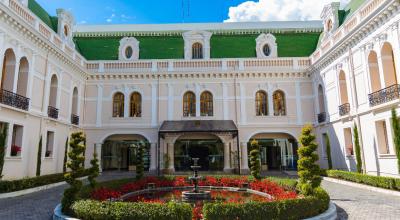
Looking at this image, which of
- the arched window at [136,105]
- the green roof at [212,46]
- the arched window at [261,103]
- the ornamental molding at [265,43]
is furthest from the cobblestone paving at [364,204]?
the arched window at [136,105]

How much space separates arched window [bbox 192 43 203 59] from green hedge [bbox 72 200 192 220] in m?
19.6

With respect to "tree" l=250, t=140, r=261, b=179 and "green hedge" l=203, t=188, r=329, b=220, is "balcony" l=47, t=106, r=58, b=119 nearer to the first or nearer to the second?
"tree" l=250, t=140, r=261, b=179

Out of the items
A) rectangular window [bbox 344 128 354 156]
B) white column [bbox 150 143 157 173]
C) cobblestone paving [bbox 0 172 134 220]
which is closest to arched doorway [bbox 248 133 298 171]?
rectangular window [bbox 344 128 354 156]

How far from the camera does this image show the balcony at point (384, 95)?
14.0 m

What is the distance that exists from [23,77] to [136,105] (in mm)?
9671

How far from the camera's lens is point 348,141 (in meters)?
18.9

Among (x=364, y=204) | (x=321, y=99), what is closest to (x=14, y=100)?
(x=364, y=204)

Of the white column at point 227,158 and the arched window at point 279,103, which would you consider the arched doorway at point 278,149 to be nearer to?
the arched window at point 279,103

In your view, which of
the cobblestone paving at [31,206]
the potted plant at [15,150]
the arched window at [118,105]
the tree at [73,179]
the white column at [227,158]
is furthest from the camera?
the arched window at [118,105]

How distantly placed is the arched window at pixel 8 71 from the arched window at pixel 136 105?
10.5m

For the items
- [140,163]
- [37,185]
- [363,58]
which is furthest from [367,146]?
[37,185]

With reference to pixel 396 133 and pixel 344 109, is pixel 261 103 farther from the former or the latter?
pixel 396 133

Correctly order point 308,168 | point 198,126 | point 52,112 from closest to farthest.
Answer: point 308,168 < point 52,112 < point 198,126

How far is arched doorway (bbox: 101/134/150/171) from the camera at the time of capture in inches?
982
